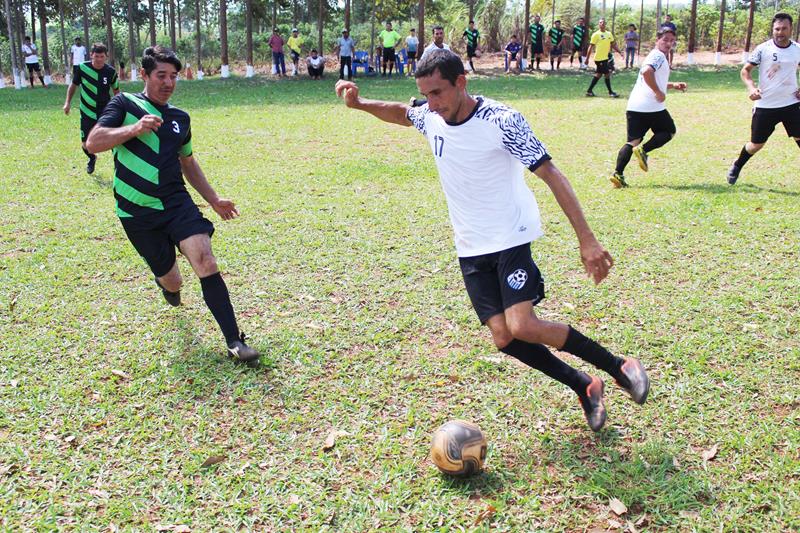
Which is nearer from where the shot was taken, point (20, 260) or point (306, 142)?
point (20, 260)

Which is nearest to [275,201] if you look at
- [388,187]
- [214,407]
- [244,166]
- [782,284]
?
[388,187]

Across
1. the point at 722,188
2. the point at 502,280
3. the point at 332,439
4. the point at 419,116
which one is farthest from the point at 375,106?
the point at 722,188

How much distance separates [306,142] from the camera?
13188 mm

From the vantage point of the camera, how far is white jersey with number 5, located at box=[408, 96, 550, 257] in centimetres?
362

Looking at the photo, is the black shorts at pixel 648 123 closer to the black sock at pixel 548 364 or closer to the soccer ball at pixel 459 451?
the black sock at pixel 548 364

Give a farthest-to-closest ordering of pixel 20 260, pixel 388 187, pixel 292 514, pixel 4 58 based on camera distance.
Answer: pixel 4 58, pixel 388 187, pixel 20 260, pixel 292 514

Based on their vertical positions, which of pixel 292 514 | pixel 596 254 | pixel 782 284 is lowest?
pixel 292 514

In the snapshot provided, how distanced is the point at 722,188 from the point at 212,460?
7.62 m

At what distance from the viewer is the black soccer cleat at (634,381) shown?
395 centimetres

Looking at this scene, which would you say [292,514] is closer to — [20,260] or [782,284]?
[782,284]

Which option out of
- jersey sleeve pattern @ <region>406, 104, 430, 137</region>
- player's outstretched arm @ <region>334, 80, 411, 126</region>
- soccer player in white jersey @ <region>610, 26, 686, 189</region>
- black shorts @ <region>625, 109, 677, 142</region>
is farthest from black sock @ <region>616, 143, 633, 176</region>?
jersey sleeve pattern @ <region>406, 104, 430, 137</region>

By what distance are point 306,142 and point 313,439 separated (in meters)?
9.81

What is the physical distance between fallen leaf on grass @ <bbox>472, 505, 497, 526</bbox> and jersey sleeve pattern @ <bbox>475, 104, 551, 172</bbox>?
5.44ft

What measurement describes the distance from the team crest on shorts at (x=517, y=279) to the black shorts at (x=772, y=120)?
6600 millimetres
